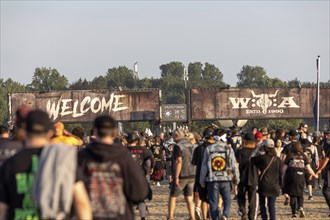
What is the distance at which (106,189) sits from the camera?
10.2m

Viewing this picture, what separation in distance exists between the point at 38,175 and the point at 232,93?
46.8 meters

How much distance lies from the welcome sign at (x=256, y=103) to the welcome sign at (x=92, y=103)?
2.35m

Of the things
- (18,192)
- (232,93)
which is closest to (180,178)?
(18,192)

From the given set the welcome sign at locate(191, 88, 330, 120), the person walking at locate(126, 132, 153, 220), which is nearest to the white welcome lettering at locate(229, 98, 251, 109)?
the welcome sign at locate(191, 88, 330, 120)

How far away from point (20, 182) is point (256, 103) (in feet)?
155

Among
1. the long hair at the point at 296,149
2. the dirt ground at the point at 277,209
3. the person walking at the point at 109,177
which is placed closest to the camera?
the person walking at the point at 109,177

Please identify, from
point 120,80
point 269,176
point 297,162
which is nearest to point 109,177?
point 269,176

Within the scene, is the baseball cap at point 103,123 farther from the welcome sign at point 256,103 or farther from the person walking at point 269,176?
the welcome sign at point 256,103

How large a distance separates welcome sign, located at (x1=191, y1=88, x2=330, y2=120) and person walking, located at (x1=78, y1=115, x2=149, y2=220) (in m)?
44.2

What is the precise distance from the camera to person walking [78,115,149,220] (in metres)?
10.1

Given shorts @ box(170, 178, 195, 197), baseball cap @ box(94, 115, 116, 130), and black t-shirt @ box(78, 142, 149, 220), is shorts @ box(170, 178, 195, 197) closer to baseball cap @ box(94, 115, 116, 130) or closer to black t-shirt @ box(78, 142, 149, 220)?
black t-shirt @ box(78, 142, 149, 220)

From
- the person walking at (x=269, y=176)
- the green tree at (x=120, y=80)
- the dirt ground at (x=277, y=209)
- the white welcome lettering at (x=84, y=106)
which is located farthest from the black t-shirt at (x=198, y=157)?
the green tree at (x=120, y=80)

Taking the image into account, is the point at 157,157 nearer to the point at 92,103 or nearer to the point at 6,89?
the point at 92,103

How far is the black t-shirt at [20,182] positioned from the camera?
8.46 meters
